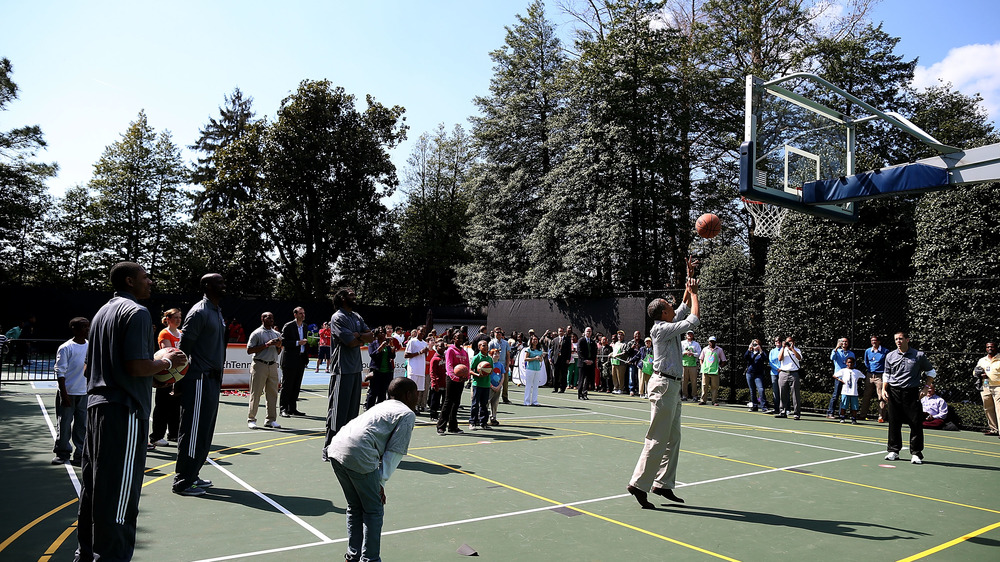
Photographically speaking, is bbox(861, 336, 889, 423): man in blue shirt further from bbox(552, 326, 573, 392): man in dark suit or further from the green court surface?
bbox(552, 326, 573, 392): man in dark suit

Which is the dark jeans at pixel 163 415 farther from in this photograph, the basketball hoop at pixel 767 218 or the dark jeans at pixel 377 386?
the basketball hoop at pixel 767 218

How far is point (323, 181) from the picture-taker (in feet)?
130

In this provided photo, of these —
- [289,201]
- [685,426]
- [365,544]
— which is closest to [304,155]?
[289,201]

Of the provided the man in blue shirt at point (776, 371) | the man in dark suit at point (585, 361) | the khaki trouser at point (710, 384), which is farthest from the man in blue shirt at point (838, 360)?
the man in dark suit at point (585, 361)

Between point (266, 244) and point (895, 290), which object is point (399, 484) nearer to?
point (895, 290)

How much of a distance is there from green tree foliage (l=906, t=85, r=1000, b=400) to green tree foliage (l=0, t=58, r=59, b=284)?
42814mm

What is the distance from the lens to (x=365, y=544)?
450 cm

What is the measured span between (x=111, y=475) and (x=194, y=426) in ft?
8.68

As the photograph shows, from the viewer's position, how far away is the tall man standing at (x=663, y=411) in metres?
6.90

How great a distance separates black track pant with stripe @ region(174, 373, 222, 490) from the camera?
6.88m

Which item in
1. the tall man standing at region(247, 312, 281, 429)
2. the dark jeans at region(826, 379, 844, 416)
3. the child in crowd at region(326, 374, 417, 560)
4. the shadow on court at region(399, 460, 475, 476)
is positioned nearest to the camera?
the child in crowd at region(326, 374, 417, 560)

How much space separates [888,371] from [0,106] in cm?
4396

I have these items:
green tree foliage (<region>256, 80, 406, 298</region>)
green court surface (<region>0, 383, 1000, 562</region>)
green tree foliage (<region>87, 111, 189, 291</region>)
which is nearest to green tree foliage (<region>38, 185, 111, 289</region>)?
green tree foliage (<region>87, 111, 189, 291</region>)

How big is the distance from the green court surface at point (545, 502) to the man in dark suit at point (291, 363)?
1.84 m
